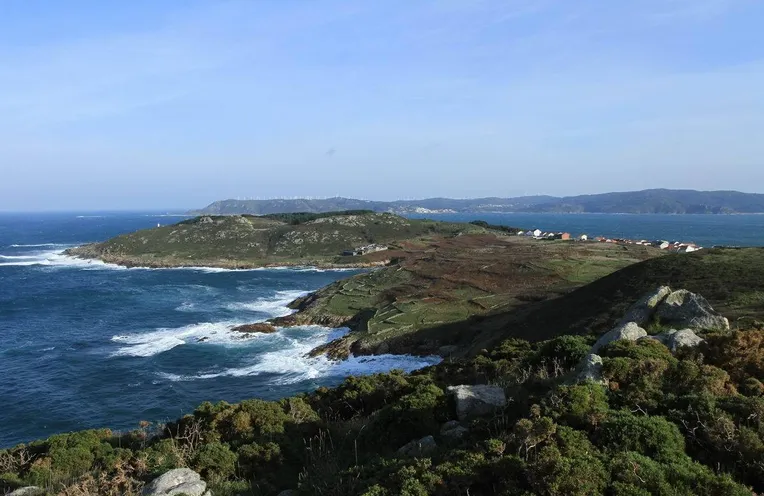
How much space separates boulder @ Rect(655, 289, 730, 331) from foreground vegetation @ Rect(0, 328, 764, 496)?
121 inches

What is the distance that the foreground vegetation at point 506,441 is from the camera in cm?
780

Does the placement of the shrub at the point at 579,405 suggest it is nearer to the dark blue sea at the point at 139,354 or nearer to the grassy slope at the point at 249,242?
the dark blue sea at the point at 139,354

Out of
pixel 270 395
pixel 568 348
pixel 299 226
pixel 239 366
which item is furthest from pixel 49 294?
pixel 568 348

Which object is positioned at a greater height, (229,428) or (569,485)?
(569,485)

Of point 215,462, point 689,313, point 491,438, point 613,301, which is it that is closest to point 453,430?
point 491,438

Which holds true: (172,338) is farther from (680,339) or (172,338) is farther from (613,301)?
(680,339)

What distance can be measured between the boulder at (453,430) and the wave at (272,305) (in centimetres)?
4566

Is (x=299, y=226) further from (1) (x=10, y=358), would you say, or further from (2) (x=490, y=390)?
(2) (x=490, y=390)

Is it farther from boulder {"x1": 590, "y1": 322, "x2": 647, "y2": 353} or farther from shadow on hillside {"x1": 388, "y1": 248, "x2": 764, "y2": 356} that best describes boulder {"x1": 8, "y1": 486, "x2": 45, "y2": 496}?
shadow on hillside {"x1": 388, "y1": 248, "x2": 764, "y2": 356}

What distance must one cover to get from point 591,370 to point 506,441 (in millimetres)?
4113

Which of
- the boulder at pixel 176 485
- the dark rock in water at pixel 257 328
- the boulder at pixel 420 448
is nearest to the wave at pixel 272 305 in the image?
the dark rock in water at pixel 257 328

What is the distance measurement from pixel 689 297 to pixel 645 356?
819 centimetres

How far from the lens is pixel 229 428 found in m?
14.7

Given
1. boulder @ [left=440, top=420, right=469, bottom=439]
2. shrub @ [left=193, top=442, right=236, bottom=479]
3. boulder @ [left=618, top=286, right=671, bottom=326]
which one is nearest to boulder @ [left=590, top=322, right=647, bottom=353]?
boulder @ [left=618, top=286, right=671, bottom=326]
